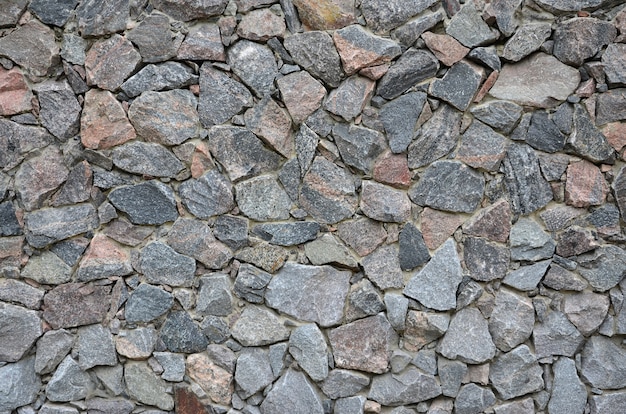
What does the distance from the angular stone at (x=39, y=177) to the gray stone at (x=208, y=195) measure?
48 cm

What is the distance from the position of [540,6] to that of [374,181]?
91 cm

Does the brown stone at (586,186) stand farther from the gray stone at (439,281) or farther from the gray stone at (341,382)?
the gray stone at (341,382)

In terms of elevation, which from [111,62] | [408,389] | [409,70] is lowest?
[408,389]

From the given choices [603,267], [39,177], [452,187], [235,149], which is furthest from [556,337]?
[39,177]

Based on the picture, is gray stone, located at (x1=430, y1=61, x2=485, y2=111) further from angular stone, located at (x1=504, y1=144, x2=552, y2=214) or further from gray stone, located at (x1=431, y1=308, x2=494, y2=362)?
gray stone, located at (x1=431, y1=308, x2=494, y2=362)

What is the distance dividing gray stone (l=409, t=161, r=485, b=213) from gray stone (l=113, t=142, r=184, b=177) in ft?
3.32

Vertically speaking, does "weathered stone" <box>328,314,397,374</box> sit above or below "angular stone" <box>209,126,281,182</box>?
below

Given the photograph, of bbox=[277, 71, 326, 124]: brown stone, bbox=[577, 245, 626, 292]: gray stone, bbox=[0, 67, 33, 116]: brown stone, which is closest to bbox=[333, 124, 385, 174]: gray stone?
bbox=[277, 71, 326, 124]: brown stone

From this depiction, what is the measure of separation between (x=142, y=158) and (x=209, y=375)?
89 centimetres

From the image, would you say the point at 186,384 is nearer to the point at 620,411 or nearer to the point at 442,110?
the point at 442,110

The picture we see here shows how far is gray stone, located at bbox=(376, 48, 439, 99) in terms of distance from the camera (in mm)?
2107

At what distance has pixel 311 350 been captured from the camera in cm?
215

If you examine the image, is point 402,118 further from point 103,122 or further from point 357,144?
point 103,122

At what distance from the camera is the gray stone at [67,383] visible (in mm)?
2170
